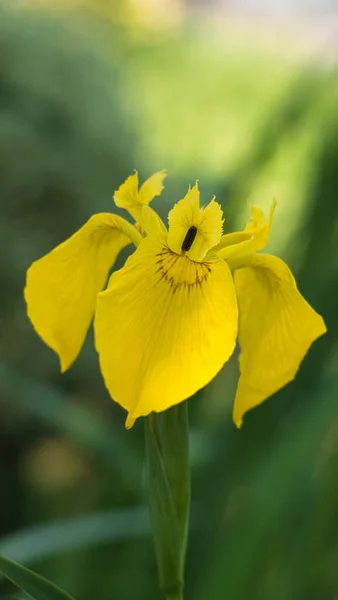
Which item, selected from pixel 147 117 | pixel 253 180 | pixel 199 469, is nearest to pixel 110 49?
pixel 147 117

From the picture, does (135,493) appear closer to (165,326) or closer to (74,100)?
(165,326)

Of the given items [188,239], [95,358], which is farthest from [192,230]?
[95,358]

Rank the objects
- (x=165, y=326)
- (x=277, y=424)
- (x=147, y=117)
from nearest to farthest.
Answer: (x=165, y=326)
(x=277, y=424)
(x=147, y=117)

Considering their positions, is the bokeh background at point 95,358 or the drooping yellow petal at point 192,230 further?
the bokeh background at point 95,358

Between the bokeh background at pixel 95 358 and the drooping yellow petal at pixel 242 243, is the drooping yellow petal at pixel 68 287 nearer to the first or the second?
the drooping yellow petal at pixel 242 243

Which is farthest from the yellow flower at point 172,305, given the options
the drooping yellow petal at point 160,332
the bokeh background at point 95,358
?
the bokeh background at point 95,358

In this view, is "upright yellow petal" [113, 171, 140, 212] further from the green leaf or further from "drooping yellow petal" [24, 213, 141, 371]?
the green leaf
